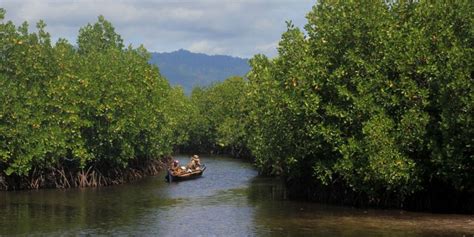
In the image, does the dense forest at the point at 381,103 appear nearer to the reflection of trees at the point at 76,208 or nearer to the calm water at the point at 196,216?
the calm water at the point at 196,216

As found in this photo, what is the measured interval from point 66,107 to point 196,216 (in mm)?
15935

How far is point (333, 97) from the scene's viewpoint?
32438 mm

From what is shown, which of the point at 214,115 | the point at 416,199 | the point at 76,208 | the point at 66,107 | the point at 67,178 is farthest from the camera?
the point at 214,115

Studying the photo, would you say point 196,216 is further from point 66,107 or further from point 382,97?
point 66,107

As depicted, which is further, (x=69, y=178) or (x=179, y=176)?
(x=179, y=176)

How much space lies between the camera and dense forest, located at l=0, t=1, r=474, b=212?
28.5 m

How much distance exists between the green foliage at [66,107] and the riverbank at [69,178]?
48 cm

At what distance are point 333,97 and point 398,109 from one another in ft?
12.4

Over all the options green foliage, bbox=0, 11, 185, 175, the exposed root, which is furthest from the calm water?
green foliage, bbox=0, 11, 185, 175

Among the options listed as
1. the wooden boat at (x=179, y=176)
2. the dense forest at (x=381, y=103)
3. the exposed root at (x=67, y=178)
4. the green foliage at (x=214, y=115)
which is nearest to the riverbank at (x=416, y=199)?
the dense forest at (x=381, y=103)

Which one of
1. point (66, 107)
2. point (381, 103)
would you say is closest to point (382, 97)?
point (381, 103)

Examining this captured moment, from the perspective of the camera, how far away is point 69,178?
4497 cm

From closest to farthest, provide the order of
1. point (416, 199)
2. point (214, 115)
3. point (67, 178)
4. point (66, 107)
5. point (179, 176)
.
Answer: point (416, 199), point (66, 107), point (67, 178), point (179, 176), point (214, 115)

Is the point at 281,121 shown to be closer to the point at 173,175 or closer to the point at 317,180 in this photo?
the point at 317,180
